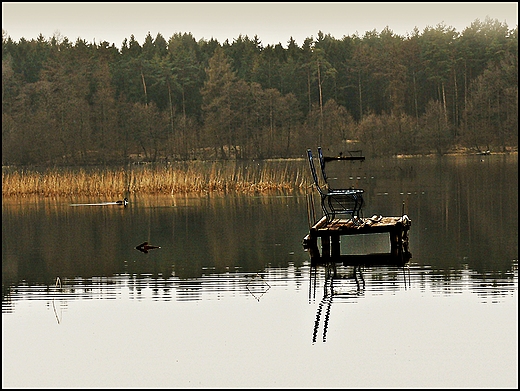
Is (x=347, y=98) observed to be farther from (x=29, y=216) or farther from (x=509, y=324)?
(x=509, y=324)

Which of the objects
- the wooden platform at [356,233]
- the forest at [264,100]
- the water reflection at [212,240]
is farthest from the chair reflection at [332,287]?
the forest at [264,100]

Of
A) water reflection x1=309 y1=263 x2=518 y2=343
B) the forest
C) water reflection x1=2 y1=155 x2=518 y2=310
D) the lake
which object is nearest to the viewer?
the lake

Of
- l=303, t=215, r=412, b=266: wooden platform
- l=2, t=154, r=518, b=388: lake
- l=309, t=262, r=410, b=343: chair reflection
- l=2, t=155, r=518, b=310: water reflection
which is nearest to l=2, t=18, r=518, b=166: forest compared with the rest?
l=2, t=155, r=518, b=310: water reflection

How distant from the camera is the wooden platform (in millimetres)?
18312

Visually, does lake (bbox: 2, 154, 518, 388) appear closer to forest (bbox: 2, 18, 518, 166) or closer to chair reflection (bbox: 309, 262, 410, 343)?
chair reflection (bbox: 309, 262, 410, 343)

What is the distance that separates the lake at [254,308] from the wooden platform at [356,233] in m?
0.38

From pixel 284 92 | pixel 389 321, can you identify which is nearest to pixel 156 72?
pixel 284 92

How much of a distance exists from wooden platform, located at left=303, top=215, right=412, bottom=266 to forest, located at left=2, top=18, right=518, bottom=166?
54.5 m

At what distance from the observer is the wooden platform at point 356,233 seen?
18.3 meters

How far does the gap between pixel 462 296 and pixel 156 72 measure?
81.1m

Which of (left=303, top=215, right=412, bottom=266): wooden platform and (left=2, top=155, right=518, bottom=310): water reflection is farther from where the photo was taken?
(left=303, top=215, right=412, bottom=266): wooden platform

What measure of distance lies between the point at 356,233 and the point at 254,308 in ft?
16.7

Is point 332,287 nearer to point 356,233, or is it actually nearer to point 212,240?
point 356,233

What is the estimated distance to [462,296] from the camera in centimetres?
1430
